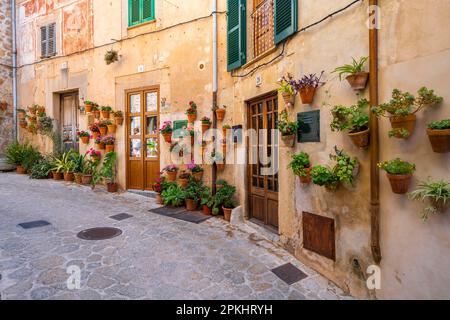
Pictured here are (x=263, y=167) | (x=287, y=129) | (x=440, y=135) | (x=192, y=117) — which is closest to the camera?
(x=440, y=135)

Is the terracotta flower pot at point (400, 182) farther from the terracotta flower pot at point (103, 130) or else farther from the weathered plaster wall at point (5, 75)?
the weathered plaster wall at point (5, 75)

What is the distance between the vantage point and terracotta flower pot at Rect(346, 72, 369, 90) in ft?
9.41

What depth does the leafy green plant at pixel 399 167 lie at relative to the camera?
2.50 metres

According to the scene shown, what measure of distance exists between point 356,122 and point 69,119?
9712mm

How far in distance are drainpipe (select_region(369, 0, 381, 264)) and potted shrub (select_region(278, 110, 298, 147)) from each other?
3.75 ft

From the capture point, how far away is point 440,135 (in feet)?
7.29

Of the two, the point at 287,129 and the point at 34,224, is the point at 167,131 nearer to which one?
the point at 34,224

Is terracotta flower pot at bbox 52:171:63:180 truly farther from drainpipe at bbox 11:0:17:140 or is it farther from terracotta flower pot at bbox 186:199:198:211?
terracotta flower pot at bbox 186:199:198:211

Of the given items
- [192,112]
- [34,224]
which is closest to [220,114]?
[192,112]

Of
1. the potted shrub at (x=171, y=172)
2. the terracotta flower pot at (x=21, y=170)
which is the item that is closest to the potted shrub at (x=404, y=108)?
the potted shrub at (x=171, y=172)

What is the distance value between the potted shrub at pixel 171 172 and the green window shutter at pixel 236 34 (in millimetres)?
2689

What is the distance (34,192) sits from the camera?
7.28 m

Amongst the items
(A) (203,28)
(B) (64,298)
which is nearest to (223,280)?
(B) (64,298)
